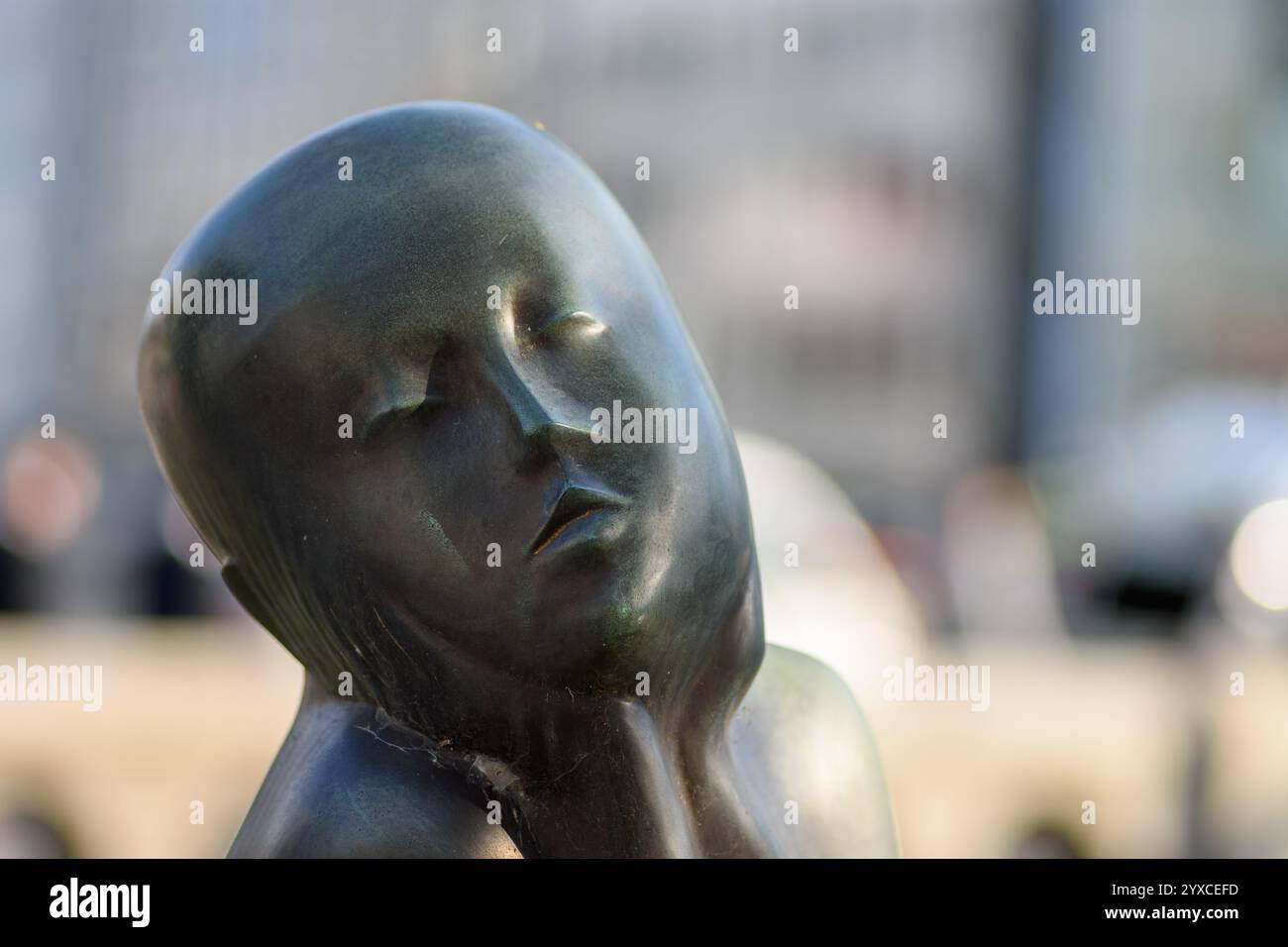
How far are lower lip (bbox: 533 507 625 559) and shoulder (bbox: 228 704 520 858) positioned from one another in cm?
35

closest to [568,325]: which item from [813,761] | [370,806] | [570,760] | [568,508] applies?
[568,508]

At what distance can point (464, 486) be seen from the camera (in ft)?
6.26

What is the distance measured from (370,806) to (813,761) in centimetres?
73

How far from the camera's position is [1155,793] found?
6477mm

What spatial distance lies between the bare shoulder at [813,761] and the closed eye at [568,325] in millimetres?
680

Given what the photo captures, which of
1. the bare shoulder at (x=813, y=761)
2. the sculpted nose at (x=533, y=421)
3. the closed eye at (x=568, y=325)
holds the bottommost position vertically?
the bare shoulder at (x=813, y=761)

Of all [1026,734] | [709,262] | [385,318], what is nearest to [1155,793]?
[1026,734]

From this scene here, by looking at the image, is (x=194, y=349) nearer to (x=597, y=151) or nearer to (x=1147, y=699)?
(x=1147, y=699)

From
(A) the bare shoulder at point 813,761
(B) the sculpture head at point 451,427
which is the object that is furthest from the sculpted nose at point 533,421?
(A) the bare shoulder at point 813,761

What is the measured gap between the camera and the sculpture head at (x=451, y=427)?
191 centimetres

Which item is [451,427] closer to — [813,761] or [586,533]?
[586,533]

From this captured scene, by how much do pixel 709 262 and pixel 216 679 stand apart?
17589 millimetres

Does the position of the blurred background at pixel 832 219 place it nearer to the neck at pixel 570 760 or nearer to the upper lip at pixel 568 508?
the neck at pixel 570 760
